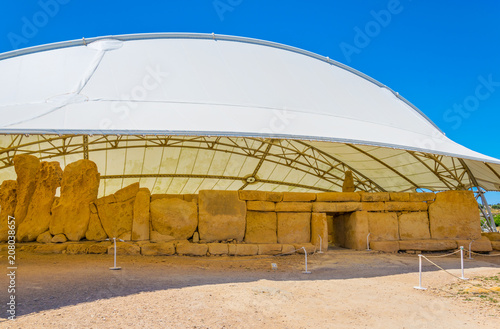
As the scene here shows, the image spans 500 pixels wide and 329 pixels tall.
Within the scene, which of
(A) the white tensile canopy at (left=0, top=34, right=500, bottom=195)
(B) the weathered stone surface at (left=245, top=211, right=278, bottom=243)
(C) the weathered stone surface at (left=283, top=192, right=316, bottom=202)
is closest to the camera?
(A) the white tensile canopy at (left=0, top=34, right=500, bottom=195)

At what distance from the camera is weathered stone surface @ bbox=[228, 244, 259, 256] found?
33.6ft

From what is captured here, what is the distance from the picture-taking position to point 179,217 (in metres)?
10.3

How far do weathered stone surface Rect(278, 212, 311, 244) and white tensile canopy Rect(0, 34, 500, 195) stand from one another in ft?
8.42

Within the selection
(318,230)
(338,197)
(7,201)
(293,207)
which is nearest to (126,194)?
(7,201)

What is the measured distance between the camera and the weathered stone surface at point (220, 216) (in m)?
10.4

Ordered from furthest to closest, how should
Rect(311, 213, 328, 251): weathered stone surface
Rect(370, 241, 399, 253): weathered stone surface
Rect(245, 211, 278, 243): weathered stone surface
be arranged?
Rect(370, 241, 399, 253): weathered stone surface → Rect(311, 213, 328, 251): weathered stone surface → Rect(245, 211, 278, 243): weathered stone surface

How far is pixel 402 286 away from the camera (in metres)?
7.20

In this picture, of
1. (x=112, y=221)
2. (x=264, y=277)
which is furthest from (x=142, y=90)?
(x=264, y=277)

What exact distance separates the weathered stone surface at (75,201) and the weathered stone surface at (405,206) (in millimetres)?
9185

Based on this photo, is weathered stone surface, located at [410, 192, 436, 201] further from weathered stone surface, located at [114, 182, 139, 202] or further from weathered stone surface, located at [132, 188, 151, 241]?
weathered stone surface, located at [114, 182, 139, 202]

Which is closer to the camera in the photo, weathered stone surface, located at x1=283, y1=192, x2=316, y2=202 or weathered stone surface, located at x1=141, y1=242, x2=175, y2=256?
weathered stone surface, located at x1=141, y1=242, x2=175, y2=256

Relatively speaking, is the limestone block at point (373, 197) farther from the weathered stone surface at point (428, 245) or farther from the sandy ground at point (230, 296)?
the sandy ground at point (230, 296)

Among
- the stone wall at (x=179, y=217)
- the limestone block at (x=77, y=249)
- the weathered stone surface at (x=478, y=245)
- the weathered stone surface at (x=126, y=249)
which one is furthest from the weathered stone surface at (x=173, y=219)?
the weathered stone surface at (x=478, y=245)

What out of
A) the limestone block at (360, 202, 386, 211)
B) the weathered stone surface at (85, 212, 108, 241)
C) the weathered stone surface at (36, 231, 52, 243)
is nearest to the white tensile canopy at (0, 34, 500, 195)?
the limestone block at (360, 202, 386, 211)
